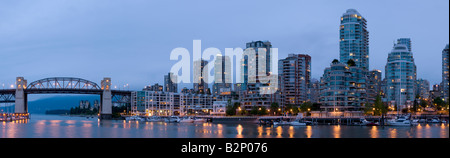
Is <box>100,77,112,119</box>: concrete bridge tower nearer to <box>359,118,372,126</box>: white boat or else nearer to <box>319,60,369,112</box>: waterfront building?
<box>319,60,369,112</box>: waterfront building

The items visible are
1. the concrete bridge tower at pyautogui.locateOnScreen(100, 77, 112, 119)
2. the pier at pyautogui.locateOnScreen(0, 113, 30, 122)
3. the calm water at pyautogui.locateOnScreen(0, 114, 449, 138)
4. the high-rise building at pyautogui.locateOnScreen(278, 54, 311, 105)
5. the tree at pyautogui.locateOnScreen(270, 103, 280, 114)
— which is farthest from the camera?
the high-rise building at pyautogui.locateOnScreen(278, 54, 311, 105)

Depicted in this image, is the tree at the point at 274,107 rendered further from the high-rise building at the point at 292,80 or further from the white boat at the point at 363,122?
the white boat at the point at 363,122

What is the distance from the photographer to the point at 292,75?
592ft

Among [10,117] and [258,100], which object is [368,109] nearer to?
[258,100]

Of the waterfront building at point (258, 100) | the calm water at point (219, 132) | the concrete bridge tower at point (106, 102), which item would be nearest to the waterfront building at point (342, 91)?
the waterfront building at point (258, 100)

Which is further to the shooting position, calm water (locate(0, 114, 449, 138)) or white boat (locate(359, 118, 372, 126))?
white boat (locate(359, 118, 372, 126))

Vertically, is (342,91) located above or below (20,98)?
above

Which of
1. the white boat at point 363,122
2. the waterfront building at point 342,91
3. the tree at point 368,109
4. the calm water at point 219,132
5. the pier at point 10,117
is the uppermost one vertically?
the waterfront building at point 342,91

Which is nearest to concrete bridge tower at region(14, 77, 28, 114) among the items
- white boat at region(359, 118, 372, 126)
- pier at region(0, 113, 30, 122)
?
pier at region(0, 113, 30, 122)

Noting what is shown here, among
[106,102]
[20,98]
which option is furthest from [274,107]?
[20,98]
